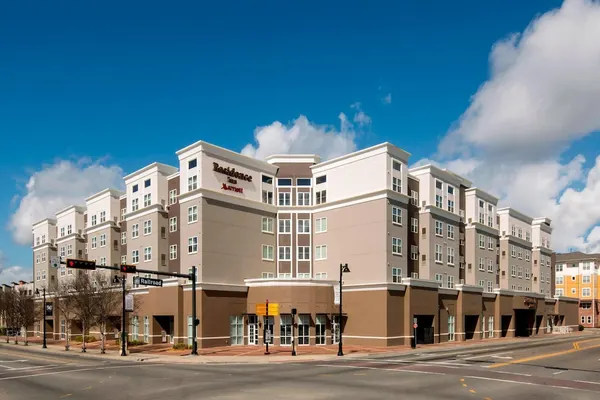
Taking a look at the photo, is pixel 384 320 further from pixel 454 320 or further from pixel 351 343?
pixel 454 320

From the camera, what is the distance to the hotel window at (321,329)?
5822 cm

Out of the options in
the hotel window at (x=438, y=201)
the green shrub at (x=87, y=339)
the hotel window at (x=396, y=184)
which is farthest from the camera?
the green shrub at (x=87, y=339)

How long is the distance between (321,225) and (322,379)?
36.0m

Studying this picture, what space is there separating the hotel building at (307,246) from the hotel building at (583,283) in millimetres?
60906

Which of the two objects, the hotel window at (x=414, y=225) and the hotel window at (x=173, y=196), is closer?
the hotel window at (x=173, y=196)

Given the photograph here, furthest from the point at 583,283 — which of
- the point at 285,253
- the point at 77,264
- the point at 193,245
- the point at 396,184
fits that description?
the point at 77,264

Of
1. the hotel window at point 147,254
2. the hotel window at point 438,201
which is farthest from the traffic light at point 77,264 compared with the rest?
the hotel window at point 438,201

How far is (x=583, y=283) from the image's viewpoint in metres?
130

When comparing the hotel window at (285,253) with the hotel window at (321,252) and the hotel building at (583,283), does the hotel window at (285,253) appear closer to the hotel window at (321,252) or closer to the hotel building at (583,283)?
the hotel window at (321,252)

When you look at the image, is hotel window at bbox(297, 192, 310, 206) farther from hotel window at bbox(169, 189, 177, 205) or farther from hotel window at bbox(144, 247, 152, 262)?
hotel window at bbox(144, 247, 152, 262)

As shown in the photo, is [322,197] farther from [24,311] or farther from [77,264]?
[24,311]

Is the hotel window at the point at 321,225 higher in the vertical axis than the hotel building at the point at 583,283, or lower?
higher

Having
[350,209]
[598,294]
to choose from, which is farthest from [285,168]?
[598,294]

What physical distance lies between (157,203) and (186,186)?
23.2ft
